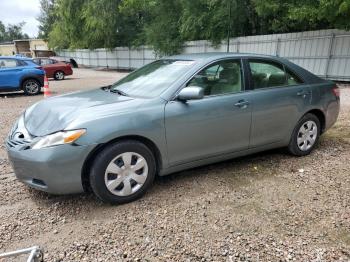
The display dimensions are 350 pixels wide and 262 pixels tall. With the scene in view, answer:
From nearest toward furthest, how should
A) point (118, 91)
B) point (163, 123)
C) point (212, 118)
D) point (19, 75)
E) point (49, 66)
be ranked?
1. point (163, 123)
2. point (212, 118)
3. point (118, 91)
4. point (19, 75)
5. point (49, 66)

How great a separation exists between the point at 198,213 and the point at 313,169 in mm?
2020

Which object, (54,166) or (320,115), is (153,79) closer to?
(54,166)

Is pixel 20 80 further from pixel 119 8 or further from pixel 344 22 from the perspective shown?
Answer: pixel 119 8

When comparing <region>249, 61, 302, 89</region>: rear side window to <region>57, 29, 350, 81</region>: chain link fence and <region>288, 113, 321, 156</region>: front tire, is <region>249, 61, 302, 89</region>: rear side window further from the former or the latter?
<region>57, 29, 350, 81</region>: chain link fence

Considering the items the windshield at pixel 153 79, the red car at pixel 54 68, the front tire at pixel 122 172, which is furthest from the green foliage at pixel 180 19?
the front tire at pixel 122 172

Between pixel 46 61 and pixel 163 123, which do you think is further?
pixel 46 61

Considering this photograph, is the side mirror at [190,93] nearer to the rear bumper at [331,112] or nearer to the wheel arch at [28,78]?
the rear bumper at [331,112]

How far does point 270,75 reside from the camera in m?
4.47

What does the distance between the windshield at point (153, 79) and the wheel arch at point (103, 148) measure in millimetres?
547

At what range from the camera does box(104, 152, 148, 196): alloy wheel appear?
3.30 m

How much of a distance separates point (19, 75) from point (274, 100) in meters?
10.6

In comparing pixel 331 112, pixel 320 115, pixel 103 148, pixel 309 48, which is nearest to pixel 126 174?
pixel 103 148

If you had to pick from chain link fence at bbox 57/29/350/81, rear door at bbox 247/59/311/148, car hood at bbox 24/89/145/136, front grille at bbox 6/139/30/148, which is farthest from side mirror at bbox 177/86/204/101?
chain link fence at bbox 57/29/350/81

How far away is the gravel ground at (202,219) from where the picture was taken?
274 centimetres
